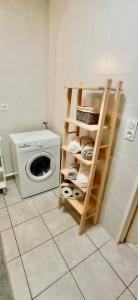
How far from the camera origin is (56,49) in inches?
67.2

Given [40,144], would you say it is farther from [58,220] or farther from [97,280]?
[97,280]

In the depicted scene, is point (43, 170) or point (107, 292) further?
point (43, 170)

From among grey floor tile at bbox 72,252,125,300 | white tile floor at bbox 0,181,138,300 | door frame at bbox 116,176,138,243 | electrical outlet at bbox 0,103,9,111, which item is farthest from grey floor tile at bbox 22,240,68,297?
electrical outlet at bbox 0,103,9,111

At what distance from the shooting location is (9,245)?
131 cm

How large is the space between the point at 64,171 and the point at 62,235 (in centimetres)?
60

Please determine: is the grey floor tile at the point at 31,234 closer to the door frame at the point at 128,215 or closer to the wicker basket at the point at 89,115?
the door frame at the point at 128,215

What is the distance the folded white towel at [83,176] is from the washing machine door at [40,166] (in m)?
0.53

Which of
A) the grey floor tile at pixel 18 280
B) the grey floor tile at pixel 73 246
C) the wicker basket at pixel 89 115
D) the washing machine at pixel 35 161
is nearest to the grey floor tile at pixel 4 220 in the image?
the washing machine at pixel 35 161

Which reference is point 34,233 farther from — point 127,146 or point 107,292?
point 127,146

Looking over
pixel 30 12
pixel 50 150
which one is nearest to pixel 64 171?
pixel 50 150

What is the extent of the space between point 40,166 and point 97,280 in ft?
3.97

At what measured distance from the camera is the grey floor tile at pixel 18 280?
101cm

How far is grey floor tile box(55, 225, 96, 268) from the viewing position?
1256mm

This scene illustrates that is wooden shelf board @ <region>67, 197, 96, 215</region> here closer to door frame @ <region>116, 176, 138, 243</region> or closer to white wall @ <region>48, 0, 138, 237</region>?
white wall @ <region>48, 0, 138, 237</region>
